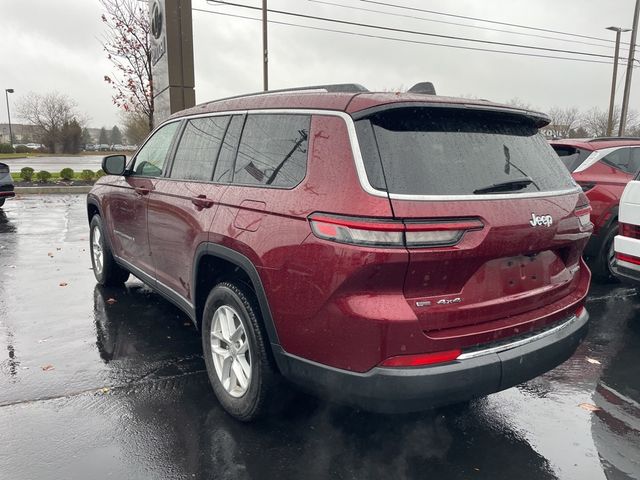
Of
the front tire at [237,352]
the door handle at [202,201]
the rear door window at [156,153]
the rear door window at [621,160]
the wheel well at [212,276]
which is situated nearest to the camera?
the front tire at [237,352]

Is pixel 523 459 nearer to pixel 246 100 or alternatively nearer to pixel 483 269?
pixel 483 269

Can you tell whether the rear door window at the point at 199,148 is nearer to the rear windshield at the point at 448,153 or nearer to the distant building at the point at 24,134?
the rear windshield at the point at 448,153

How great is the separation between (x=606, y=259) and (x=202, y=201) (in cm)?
536

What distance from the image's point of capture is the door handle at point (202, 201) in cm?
308

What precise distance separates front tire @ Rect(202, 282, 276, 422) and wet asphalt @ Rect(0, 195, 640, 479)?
16cm

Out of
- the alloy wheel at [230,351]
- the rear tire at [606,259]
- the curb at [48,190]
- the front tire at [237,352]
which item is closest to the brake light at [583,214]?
the front tire at [237,352]

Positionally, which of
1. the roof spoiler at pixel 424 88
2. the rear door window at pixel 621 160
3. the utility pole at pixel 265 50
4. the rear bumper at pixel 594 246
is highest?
the utility pole at pixel 265 50

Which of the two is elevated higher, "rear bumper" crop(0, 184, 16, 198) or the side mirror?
the side mirror

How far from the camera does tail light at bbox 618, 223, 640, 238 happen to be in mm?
4492

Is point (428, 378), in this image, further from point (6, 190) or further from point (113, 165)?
point (6, 190)

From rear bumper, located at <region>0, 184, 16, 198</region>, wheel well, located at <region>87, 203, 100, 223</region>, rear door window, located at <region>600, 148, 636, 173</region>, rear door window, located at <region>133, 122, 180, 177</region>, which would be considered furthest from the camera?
rear bumper, located at <region>0, 184, 16, 198</region>

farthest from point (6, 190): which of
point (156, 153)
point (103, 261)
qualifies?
point (156, 153)

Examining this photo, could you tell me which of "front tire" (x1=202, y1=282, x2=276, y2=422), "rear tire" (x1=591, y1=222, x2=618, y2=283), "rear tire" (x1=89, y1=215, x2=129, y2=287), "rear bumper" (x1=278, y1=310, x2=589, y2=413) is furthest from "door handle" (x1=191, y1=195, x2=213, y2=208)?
"rear tire" (x1=591, y1=222, x2=618, y2=283)

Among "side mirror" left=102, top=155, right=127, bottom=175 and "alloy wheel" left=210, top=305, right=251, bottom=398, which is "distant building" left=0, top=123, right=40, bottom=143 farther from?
"alloy wheel" left=210, top=305, right=251, bottom=398
